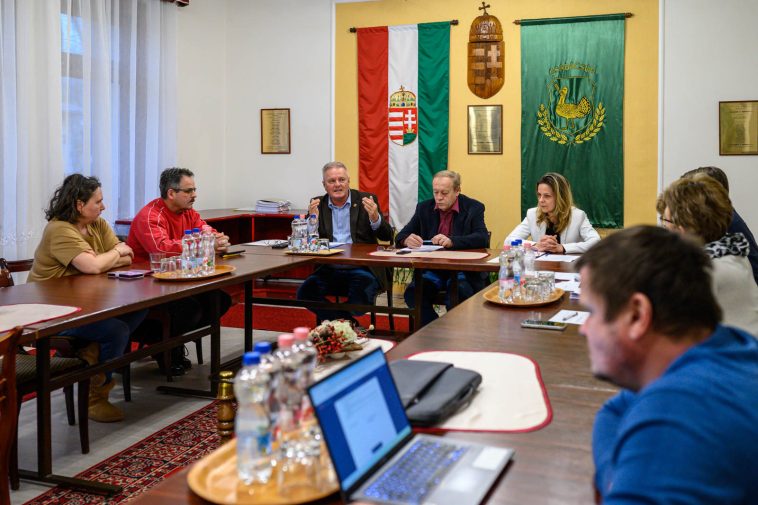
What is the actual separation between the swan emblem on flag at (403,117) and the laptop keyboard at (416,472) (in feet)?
20.6

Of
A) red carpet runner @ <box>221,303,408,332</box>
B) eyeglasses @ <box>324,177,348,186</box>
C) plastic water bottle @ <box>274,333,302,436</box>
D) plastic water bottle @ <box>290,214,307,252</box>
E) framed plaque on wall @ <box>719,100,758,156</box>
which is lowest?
red carpet runner @ <box>221,303,408,332</box>

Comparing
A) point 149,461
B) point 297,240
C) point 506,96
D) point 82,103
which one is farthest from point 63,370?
point 506,96

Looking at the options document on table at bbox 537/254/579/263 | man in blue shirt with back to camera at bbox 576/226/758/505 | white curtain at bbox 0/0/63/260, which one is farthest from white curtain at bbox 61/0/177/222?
man in blue shirt with back to camera at bbox 576/226/758/505

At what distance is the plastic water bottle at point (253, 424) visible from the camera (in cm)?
130

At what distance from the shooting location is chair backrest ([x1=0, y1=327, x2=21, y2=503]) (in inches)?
97.0

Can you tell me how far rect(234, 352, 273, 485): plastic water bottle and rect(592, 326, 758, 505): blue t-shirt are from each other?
0.60 m

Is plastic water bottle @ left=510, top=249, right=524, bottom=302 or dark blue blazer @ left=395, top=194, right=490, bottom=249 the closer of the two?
plastic water bottle @ left=510, top=249, right=524, bottom=302

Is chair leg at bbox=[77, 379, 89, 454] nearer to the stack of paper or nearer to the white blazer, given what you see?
the white blazer

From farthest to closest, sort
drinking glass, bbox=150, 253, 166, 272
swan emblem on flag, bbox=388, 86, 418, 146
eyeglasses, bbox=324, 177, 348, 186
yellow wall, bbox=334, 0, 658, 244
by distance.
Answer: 1. swan emblem on flag, bbox=388, 86, 418, 146
2. yellow wall, bbox=334, 0, 658, 244
3. eyeglasses, bbox=324, 177, 348, 186
4. drinking glass, bbox=150, 253, 166, 272

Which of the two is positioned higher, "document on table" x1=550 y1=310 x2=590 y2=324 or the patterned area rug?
"document on table" x1=550 y1=310 x2=590 y2=324

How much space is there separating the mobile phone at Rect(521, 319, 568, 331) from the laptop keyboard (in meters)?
1.21

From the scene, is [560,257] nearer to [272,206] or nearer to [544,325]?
[544,325]

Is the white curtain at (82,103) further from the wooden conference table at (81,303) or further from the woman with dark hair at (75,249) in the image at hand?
the wooden conference table at (81,303)

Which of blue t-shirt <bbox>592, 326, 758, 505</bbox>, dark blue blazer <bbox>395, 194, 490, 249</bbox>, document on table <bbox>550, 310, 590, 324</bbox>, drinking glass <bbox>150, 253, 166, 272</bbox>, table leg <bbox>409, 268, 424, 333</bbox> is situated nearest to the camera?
blue t-shirt <bbox>592, 326, 758, 505</bbox>
